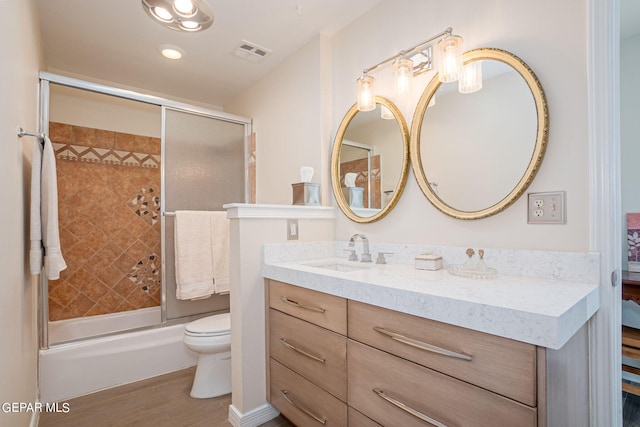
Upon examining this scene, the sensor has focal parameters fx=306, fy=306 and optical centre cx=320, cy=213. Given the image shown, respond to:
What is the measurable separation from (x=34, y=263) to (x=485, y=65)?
2311 millimetres

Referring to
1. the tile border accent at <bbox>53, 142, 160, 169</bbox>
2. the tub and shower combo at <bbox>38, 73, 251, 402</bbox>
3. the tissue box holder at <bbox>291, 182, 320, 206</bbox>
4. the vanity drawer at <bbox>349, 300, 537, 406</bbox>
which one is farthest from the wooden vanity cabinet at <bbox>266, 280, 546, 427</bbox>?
the tile border accent at <bbox>53, 142, 160, 169</bbox>

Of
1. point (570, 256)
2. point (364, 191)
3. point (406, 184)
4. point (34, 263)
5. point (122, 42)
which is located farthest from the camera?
point (122, 42)

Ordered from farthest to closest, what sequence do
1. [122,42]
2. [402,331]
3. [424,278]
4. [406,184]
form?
1. [122,42]
2. [406,184]
3. [424,278]
4. [402,331]

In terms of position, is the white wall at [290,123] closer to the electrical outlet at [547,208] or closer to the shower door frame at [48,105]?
the shower door frame at [48,105]

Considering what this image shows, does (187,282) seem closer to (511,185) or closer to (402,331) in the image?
(402,331)

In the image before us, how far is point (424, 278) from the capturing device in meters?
1.31

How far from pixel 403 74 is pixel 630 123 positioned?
174cm

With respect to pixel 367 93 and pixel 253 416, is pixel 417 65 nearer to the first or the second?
pixel 367 93

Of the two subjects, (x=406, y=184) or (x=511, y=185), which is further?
(x=406, y=184)

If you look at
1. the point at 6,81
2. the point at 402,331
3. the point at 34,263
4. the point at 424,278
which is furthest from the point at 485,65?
the point at 34,263

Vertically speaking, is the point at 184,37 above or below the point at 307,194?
above

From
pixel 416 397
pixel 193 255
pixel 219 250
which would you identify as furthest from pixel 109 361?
pixel 416 397

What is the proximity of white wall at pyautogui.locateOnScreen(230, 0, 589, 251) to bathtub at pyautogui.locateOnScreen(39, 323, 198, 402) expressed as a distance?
146 centimetres

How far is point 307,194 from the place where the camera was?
6.97ft
